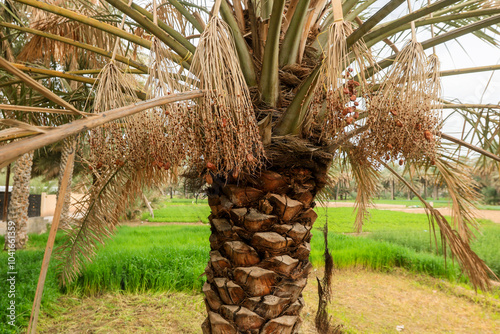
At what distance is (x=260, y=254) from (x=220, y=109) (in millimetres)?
891

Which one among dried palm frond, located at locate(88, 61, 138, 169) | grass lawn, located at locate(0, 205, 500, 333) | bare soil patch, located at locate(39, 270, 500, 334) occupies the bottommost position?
bare soil patch, located at locate(39, 270, 500, 334)

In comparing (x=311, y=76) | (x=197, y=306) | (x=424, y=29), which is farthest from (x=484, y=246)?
(x=311, y=76)

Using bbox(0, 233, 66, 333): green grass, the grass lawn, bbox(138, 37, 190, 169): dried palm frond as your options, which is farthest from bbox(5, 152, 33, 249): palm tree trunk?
bbox(138, 37, 190, 169): dried palm frond

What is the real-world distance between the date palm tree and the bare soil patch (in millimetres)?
1831

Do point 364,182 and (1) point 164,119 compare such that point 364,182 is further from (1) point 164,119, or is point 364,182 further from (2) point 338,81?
(1) point 164,119

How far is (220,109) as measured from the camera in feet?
3.94

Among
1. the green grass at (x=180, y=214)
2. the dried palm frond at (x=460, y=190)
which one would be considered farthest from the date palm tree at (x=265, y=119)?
the green grass at (x=180, y=214)

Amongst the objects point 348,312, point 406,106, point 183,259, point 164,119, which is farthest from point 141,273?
point 406,106

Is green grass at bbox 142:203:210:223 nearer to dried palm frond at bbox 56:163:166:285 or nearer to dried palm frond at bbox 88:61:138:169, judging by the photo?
dried palm frond at bbox 56:163:166:285

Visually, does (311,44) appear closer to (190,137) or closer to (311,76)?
(311,76)

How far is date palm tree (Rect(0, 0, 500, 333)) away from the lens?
4.09 ft

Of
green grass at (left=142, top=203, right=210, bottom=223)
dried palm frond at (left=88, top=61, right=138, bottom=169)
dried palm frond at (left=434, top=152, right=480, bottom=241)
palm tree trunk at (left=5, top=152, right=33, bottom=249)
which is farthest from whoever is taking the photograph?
green grass at (left=142, top=203, right=210, bottom=223)

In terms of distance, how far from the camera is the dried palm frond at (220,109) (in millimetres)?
1205

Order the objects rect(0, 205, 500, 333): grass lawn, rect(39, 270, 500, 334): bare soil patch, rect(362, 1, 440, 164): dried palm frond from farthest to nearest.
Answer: rect(0, 205, 500, 333): grass lawn
rect(39, 270, 500, 334): bare soil patch
rect(362, 1, 440, 164): dried palm frond
